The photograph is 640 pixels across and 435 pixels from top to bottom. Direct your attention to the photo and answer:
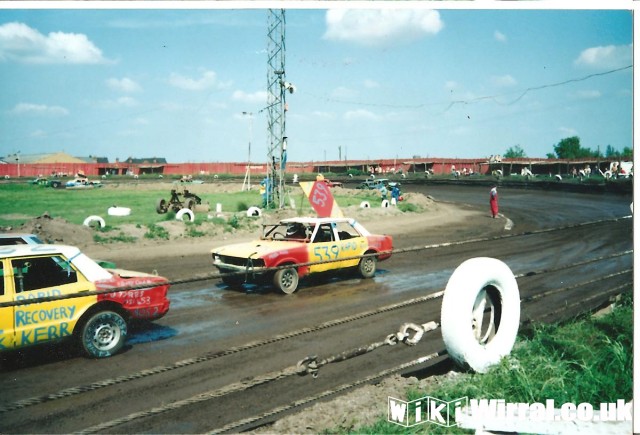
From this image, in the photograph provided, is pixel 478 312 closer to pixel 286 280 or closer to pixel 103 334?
pixel 103 334

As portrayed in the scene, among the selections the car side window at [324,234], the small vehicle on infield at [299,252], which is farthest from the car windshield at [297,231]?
the car side window at [324,234]

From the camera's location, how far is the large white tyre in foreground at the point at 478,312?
348cm

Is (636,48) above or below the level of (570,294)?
above

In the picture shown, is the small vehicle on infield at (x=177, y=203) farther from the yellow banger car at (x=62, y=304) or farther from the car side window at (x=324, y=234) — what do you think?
the yellow banger car at (x=62, y=304)

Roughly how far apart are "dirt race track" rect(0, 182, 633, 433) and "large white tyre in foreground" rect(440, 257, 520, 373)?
273mm

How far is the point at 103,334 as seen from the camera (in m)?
6.28

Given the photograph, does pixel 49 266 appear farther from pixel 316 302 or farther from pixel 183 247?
pixel 183 247

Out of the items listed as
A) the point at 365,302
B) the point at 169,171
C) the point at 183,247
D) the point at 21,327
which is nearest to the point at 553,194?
the point at 183,247

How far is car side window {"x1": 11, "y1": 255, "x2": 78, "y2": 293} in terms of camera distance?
586 centimetres

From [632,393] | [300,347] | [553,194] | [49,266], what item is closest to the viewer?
[632,393]

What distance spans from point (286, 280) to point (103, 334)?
14.3 ft

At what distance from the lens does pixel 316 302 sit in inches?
371

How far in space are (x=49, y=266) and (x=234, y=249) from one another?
4.70 meters

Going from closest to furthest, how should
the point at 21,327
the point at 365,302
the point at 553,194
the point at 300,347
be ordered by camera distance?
1. the point at 21,327
2. the point at 300,347
3. the point at 365,302
4. the point at 553,194
